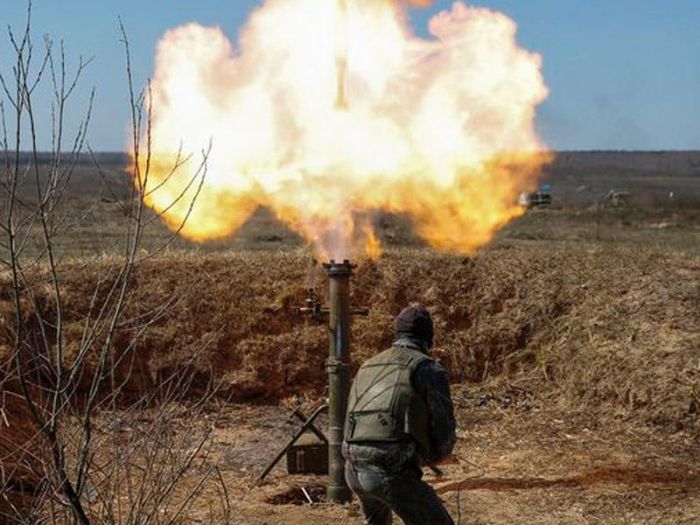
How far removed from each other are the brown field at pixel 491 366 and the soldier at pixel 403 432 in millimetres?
3003

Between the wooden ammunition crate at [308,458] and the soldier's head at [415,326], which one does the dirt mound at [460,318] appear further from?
the soldier's head at [415,326]

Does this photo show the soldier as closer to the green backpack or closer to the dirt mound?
the green backpack

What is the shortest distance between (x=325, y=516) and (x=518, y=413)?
5107 millimetres

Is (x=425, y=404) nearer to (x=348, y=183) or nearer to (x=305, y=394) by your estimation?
(x=348, y=183)

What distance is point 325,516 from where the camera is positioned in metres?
9.94

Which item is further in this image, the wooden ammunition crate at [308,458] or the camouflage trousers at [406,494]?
the wooden ammunition crate at [308,458]

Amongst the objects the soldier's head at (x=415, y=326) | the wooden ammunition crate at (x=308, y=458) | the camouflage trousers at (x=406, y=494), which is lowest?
the wooden ammunition crate at (x=308, y=458)

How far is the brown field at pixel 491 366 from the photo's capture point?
10.8 meters

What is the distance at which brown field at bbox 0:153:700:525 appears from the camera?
35.3ft

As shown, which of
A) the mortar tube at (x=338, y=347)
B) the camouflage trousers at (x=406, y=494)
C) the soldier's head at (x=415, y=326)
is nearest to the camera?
the camouflage trousers at (x=406, y=494)

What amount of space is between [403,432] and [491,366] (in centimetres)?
918

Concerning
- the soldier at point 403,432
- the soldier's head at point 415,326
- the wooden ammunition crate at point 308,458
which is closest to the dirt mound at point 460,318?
the wooden ammunition crate at point 308,458

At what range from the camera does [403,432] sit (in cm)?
688

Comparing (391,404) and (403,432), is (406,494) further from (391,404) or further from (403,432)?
(391,404)
